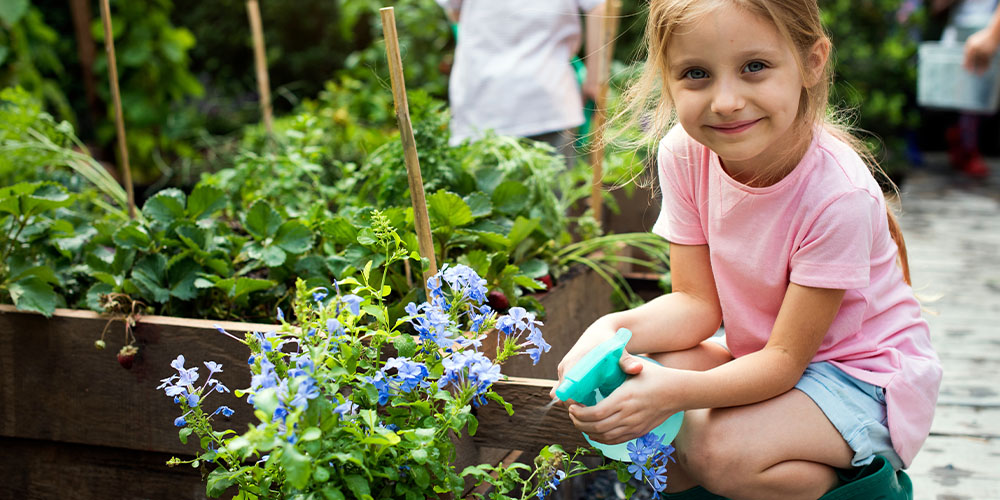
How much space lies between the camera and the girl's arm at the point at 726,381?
1.07m

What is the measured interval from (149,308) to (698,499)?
3.12 feet

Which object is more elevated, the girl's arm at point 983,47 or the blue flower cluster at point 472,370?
the blue flower cluster at point 472,370

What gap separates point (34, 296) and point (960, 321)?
8.86 ft

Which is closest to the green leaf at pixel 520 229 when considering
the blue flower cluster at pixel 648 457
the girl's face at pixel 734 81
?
the girl's face at pixel 734 81

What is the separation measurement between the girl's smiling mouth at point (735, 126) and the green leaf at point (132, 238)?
1041 millimetres

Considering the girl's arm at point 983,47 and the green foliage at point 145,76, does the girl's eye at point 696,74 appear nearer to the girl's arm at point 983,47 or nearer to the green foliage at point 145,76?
the girl's arm at point 983,47

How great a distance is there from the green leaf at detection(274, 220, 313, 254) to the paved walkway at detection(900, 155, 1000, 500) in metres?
1.06

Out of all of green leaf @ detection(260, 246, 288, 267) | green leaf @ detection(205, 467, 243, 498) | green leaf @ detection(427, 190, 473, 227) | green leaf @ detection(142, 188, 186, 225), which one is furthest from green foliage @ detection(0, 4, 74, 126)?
green leaf @ detection(205, 467, 243, 498)

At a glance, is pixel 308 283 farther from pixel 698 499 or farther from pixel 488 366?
pixel 698 499

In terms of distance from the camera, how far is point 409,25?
15.1 feet

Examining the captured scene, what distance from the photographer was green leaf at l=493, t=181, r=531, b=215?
68.2 inches

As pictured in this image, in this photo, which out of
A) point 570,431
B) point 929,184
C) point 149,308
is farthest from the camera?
point 929,184

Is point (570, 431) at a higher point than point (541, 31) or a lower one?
lower

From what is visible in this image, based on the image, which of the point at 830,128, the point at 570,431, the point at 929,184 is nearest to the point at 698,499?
the point at 570,431
